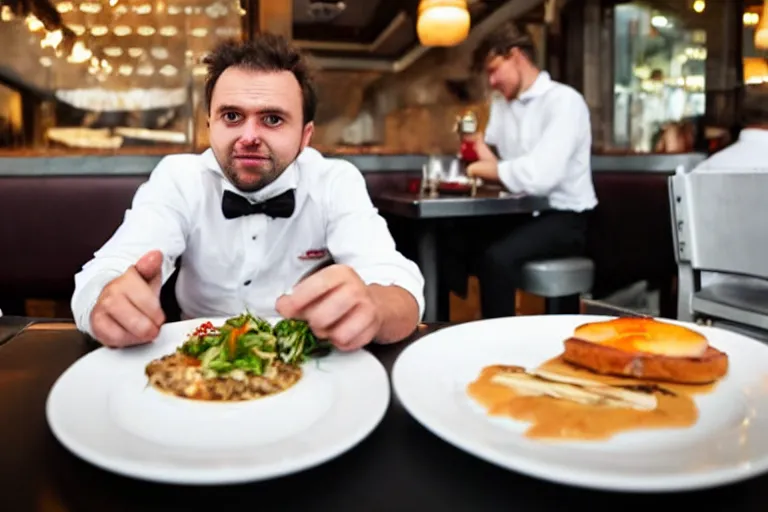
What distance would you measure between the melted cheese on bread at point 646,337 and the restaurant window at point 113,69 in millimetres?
4847

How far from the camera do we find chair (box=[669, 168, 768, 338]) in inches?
83.1

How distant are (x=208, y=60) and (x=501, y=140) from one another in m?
2.78

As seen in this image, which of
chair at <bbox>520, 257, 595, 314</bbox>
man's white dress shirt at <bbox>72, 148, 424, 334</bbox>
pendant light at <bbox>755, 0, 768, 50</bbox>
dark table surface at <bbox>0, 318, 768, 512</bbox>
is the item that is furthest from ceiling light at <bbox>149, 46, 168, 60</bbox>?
dark table surface at <bbox>0, 318, 768, 512</bbox>

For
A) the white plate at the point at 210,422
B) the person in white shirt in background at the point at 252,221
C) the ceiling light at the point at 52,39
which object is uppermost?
the ceiling light at the point at 52,39

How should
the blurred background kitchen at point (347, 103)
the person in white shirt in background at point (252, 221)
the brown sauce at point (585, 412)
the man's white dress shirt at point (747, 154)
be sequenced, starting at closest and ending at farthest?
the brown sauce at point (585, 412) < the person in white shirt in background at point (252, 221) < the man's white dress shirt at point (747, 154) < the blurred background kitchen at point (347, 103)

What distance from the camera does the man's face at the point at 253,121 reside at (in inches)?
66.6

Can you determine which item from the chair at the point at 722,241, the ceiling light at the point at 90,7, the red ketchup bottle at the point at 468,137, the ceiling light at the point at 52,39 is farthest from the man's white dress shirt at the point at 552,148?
the ceiling light at the point at 52,39

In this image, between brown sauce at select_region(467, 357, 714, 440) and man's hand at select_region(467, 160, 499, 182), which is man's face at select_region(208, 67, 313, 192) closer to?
brown sauce at select_region(467, 357, 714, 440)

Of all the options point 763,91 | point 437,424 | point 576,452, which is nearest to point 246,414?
point 437,424

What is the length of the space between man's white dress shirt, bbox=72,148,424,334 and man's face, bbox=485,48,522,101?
206 cm

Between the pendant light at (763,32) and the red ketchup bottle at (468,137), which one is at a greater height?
the pendant light at (763,32)

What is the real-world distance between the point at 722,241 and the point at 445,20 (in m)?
3.89

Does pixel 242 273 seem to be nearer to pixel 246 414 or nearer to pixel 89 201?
pixel 246 414

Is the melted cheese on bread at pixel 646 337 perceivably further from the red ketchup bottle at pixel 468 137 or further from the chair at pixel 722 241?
the red ketchup bottle at pixel 468 137
